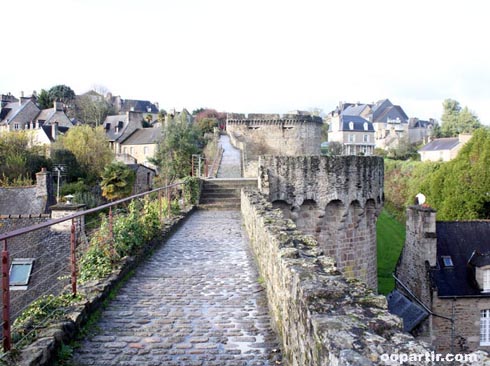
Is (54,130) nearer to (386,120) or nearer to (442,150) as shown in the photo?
(442,150)

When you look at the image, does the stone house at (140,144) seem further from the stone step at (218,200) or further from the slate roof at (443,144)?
the stone step at (218,200)

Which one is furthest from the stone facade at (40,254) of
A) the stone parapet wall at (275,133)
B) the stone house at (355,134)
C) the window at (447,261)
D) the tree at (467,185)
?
the stone house at (355,134)

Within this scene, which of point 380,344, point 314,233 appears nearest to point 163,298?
point 380,344

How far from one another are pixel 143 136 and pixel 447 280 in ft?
155

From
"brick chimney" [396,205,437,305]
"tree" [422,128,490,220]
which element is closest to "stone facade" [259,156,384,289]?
"brick chimney" [396,205,437,305]

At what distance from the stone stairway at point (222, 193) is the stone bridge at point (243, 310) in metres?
4.99

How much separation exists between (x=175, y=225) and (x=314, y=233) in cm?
513

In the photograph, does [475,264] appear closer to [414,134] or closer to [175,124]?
[175,124]

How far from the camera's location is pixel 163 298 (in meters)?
6.24

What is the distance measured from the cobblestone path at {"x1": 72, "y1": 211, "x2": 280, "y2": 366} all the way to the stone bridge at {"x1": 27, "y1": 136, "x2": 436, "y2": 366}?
0.01 meters

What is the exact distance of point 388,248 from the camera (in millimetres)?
32219

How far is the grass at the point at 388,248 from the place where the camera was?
25.5 meters

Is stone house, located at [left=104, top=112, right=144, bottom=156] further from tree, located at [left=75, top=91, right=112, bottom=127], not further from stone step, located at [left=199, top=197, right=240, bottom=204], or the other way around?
stone step, located at [left=199, top=197, right=240, bottom=204]

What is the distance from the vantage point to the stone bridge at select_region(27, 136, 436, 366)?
270 cm
